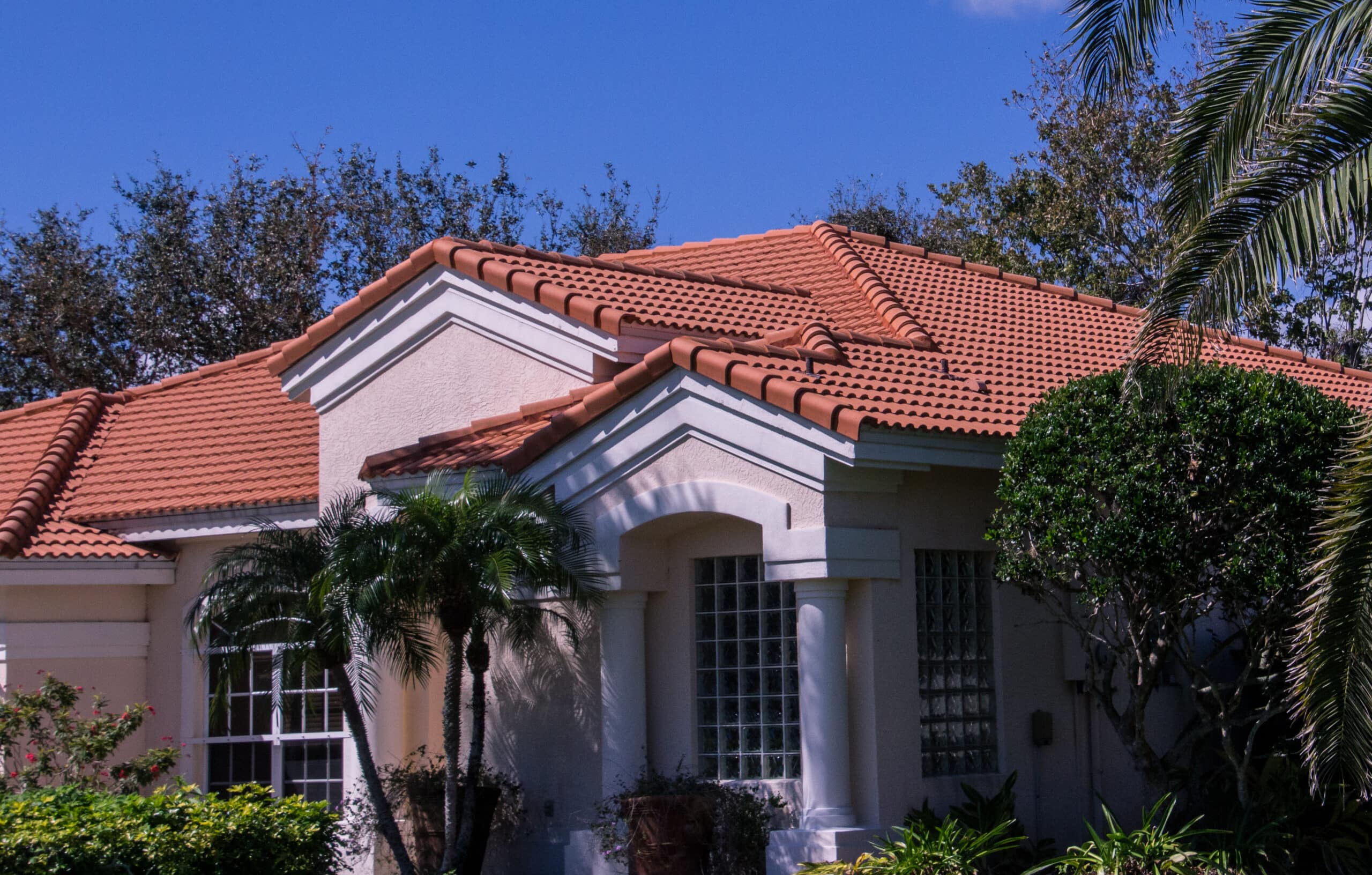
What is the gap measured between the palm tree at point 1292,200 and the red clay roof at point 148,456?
930cm

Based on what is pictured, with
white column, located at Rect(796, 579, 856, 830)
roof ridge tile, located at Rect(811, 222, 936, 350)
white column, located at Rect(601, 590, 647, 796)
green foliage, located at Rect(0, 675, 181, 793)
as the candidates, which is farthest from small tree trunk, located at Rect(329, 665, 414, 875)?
roof ridge tile, located at Rect(811, 222, 936, 350)

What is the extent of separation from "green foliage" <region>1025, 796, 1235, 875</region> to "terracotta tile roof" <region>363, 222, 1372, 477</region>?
322cm

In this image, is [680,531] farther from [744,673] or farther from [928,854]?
[928,854]

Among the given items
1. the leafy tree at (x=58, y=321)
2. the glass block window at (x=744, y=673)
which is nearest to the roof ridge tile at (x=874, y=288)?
the glass block window at (x=744, y=673)

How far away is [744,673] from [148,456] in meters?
9.23

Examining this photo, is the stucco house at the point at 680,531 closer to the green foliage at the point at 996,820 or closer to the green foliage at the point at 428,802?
the green foliage at the point at 428,802

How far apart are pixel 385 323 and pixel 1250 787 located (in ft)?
29.4

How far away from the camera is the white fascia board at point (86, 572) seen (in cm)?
1555

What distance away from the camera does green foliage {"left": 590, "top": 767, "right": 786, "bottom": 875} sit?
1159cm

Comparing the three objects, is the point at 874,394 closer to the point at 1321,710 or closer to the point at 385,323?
the point at 1321,710

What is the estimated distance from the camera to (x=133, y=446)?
61.8ft

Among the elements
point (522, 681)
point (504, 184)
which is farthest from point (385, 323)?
point (504, 184)

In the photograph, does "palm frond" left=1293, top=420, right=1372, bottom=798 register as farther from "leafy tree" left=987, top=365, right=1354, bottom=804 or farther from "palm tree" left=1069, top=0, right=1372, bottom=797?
"leafy tree" left=987, top=365, right=1354, bottom=804

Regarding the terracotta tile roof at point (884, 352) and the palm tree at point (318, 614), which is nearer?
the palm tree at point (318, 614)
